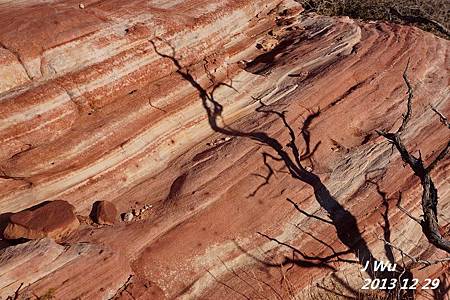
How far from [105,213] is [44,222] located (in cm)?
79

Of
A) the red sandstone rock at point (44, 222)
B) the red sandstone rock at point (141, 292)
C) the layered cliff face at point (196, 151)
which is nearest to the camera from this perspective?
A: the red sandstone rock at point (141, 292)

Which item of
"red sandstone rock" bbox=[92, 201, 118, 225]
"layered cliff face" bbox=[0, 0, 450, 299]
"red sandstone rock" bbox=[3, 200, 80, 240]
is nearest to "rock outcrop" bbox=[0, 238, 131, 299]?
"layered cliff face" bbox=[0, 0, 450, 299]

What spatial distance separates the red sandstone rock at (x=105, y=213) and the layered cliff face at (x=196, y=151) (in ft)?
0.52

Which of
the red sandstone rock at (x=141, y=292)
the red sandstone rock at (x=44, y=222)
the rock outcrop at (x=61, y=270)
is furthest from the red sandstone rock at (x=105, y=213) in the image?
the red sandstone rock at (x=141, y=292)

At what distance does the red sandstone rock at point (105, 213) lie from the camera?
6.61 meters

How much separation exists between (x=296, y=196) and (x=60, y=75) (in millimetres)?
3770

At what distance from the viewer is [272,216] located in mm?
6844

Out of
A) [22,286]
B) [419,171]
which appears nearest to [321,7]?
[419,171]

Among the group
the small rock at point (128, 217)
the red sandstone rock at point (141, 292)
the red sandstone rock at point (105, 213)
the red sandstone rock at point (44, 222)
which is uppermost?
the red sandstone rock at point (44, 222)

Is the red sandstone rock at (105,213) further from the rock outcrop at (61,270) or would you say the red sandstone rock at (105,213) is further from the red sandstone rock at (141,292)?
the red sandstone rock at (141,292)

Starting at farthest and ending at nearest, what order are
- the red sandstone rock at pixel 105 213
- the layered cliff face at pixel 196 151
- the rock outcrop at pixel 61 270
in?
the red sandstone rock at pixel 105 213 < the layered cliff face at pixel 196 151 < the rock outcrop at pixel 61 270

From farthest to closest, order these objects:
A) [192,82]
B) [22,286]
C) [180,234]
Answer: [192,82]
[180,234]
[22,286]

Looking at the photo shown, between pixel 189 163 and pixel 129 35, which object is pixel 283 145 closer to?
pixel 189 163

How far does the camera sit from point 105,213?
21.7 ft
